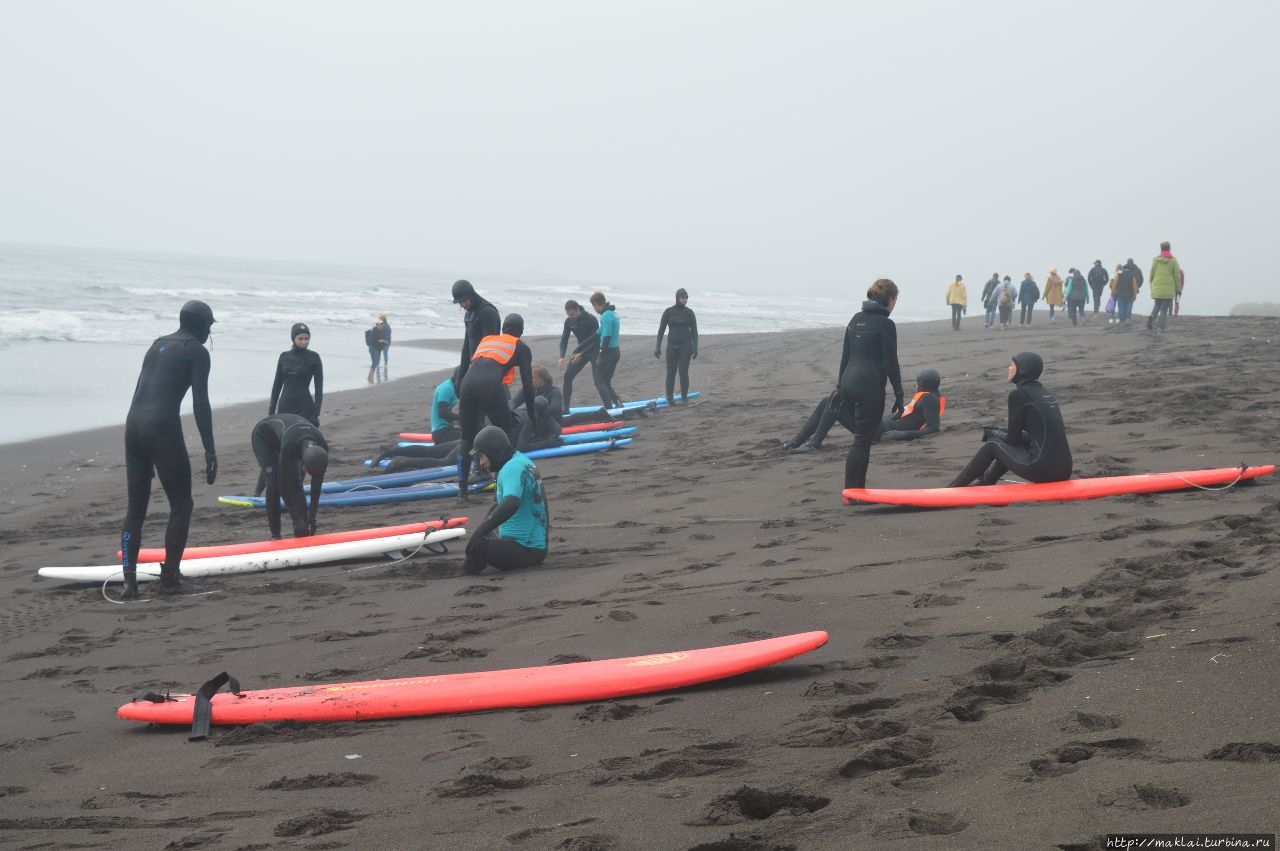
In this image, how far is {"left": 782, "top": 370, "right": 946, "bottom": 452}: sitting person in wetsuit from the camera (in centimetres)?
1022

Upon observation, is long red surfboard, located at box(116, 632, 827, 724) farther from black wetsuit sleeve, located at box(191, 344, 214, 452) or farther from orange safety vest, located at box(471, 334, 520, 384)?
orange safety vest, located at box(471, 334, 520, 384)

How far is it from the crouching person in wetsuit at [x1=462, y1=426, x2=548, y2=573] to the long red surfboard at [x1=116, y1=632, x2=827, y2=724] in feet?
7.20

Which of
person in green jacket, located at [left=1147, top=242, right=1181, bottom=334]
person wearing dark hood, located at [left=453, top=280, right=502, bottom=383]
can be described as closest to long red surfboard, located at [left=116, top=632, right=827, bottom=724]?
person wearing dark hood, located at [left=453, top=280, right=502, bottom=383]

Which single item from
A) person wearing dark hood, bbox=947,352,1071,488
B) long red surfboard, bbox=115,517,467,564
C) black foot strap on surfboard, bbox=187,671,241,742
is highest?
person wearing dark hood, bbox=947,352,1071,488

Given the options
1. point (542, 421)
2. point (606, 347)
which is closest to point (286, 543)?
point (542, 421)

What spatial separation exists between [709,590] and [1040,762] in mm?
2802

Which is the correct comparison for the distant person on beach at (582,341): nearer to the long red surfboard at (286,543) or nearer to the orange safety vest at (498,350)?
the orange safety vest at (498,350)

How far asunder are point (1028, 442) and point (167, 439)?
5601mm

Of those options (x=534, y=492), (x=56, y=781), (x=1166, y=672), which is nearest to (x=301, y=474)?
(x=534, y=492)

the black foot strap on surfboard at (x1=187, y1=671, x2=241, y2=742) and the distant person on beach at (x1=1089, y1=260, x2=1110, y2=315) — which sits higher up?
the distant person on beach at (x1=1089, y1=260, x2=1110, y2=315)

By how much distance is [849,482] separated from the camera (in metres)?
7.67

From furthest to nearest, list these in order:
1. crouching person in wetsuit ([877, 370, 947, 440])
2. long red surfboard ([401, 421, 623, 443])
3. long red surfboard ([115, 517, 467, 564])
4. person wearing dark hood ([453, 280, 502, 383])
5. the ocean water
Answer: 1. the ocean water
2. long red surfboard ([401, 421, 623, 443])
3. crouching person in wetsuit ([877, 370, 947, 440])
4. person wearing dark hood ([453, 280, 502, 383])
5. long red surfboard ([115, 517, 467, 564])

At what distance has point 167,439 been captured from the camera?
654 cm

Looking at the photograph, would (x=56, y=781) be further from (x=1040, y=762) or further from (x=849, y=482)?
(x=849, y=482)
